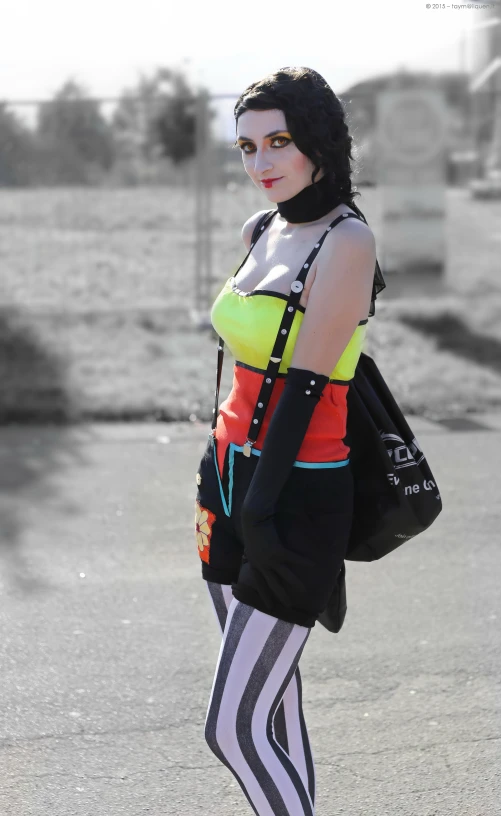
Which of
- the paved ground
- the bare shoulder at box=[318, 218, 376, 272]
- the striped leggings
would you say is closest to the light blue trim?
the striped leggings

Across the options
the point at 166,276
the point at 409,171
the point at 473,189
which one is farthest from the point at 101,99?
the point at 473,189

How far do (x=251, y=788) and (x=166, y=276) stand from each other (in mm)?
11531

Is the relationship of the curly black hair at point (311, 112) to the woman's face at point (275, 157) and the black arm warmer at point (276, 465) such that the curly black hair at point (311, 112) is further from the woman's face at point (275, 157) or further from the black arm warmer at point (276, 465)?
the black arm warmer at point (276, 465)

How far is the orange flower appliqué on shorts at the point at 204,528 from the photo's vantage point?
8.61ft

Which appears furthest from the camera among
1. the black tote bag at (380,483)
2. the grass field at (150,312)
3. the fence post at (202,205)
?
the fence post at (202,205)

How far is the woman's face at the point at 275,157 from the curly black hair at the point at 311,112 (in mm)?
14

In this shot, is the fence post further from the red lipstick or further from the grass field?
the red lipstick

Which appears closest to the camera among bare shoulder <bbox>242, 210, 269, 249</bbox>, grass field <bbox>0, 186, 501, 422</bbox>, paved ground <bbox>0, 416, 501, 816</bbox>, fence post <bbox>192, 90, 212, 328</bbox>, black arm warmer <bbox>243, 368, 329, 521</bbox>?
black arm warmer <bbox>243, 368, 329, 521</bbox>

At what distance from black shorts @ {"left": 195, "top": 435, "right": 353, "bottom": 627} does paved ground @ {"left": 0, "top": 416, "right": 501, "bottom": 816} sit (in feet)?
3.49

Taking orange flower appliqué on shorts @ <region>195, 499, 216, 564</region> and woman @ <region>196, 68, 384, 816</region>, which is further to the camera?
orange flower appliqué on shorts @ <region>195, 499, 216, 564</region>

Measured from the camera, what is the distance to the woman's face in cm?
249

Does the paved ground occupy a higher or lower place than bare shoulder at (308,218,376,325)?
lower

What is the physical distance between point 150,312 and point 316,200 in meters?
9.87

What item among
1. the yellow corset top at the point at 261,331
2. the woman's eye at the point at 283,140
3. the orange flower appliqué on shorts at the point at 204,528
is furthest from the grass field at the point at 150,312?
the woman's eye at the point at 283,140
